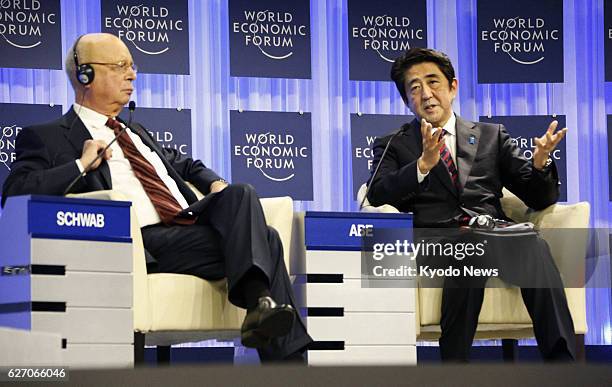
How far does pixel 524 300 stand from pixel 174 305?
1148 millimetres

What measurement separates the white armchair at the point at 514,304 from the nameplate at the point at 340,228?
34cm

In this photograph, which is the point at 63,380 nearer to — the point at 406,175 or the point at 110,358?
the point at 110,358

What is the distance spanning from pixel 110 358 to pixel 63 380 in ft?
4.14

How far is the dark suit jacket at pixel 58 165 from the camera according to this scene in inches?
141

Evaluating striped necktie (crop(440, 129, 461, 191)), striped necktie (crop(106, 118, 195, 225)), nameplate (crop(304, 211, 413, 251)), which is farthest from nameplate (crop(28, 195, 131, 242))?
striped necktie (crop(440, 129, 461, 191))

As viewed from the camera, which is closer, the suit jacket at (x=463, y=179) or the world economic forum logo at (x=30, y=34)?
the suit jacket at (x=463, y=179)

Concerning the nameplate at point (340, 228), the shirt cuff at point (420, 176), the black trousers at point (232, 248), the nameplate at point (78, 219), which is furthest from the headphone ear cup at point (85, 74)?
the shirt cuff at point (420, 176)

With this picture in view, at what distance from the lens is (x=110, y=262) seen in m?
3.31

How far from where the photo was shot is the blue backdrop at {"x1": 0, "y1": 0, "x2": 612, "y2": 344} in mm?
5535

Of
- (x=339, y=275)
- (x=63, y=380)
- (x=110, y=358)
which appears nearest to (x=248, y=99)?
(x=339, y=275)

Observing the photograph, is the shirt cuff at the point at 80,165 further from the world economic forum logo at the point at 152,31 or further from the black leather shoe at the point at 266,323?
the world economic forum logo at the point at 152,31

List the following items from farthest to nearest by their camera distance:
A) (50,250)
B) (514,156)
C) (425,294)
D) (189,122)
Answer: (189,122)
(514,156)
(425,294)
(50,250)

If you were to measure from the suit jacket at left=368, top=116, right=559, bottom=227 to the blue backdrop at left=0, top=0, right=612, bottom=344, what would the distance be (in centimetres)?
145

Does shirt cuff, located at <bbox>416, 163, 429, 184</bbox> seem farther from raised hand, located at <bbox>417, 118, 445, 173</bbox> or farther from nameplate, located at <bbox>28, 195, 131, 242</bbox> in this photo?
nameplate, located at <bbox>28, 195, 131, 242</bbox>
